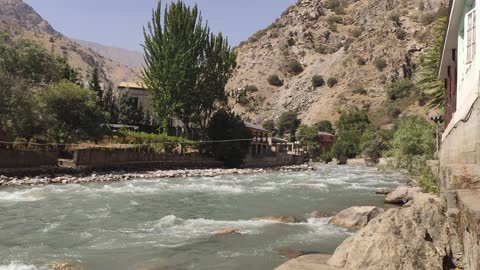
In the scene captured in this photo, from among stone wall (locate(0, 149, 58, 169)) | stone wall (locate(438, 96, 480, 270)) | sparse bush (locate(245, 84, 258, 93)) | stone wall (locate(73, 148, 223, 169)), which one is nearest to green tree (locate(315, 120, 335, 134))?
sparse bush (locate(245, 84, 258, 93))

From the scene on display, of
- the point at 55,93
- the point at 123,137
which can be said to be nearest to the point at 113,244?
the point at 55,93

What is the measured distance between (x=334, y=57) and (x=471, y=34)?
3871 inches

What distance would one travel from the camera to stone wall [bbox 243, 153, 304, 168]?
167 ft

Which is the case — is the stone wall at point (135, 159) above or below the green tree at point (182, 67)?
below

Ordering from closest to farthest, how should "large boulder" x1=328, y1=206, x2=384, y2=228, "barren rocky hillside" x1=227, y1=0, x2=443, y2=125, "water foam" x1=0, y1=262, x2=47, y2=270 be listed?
"water foam" x1=0, y1=262, x2=47, y2=270
"large boulder" x1=328, y1=206, x2=384, y2=228
"barren rocky hillside" x1=227, y1=0, x2=443, y2=125

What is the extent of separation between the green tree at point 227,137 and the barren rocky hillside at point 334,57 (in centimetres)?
2407

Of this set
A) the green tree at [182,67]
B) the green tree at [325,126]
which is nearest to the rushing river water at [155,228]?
the green tree at [182,67]

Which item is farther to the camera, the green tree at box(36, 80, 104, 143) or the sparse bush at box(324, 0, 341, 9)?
the sparse bush at box(324, 0, 341, 9)

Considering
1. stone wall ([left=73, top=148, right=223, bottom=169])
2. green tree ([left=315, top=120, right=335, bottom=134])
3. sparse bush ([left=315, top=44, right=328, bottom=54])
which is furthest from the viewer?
sparse bush ([left=315, top=44, right=328, bottom=54])

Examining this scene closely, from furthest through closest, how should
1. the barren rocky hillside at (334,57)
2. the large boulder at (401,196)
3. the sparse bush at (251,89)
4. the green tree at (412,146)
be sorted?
the sparse bush at (251,89)
the barren rocky hillside at (334,57)
the green tree at (412,146)
the large boulder at (401,196)

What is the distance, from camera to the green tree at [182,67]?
44688mm

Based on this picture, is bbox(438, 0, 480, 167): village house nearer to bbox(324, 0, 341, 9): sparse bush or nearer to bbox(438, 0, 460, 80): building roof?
bbox(438, 0, 460, 80): building roof

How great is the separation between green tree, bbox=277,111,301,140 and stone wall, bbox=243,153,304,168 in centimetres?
2385

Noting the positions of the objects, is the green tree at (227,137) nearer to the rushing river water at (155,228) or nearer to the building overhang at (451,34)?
the rushing river water at (155,228)
